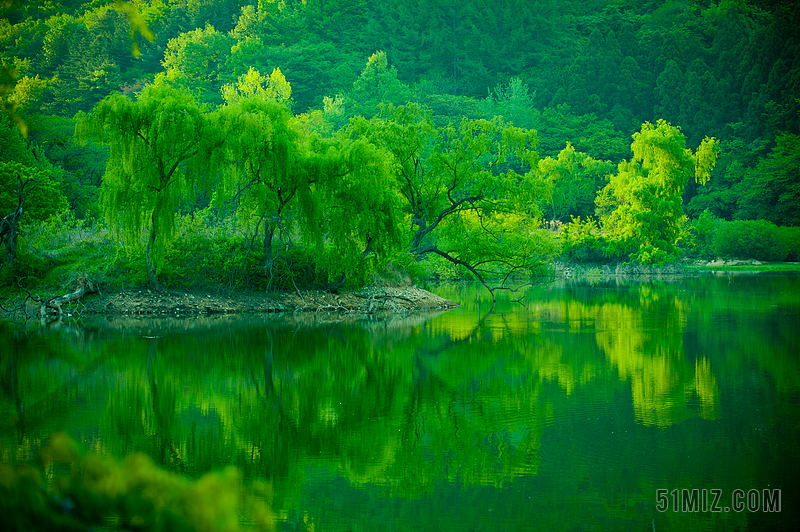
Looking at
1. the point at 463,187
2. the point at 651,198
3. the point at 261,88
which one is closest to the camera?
the point at 463,187

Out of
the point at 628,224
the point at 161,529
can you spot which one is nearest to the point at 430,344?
the point at 161,529

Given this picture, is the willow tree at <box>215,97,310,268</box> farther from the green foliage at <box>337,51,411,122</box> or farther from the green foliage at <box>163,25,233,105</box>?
the green foliage at <box>163,25,233,105</box>

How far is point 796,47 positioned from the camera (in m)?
75.6

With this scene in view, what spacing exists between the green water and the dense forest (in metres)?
4.45

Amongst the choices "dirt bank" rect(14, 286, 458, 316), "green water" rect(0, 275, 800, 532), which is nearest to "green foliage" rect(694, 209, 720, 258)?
"dirt bank" rect(14, 286, 458, 316)

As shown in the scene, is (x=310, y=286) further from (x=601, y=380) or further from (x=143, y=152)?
(x=601, y=380)

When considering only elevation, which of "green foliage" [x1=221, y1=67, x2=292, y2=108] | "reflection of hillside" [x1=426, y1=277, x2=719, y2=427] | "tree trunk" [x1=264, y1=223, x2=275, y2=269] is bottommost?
"reflection of hillside" [x1=426, y1=277, x2=719, y2=427]

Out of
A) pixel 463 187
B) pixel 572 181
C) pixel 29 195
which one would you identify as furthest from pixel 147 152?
pixel 572 181

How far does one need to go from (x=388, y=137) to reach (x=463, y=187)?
353 cm

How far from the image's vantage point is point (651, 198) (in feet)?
160

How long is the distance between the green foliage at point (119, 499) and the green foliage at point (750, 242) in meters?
60.1

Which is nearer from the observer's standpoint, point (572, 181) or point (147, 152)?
point (147, 152)

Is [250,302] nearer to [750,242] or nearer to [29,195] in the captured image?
[29,195]

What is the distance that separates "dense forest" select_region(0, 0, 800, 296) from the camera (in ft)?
78.8
